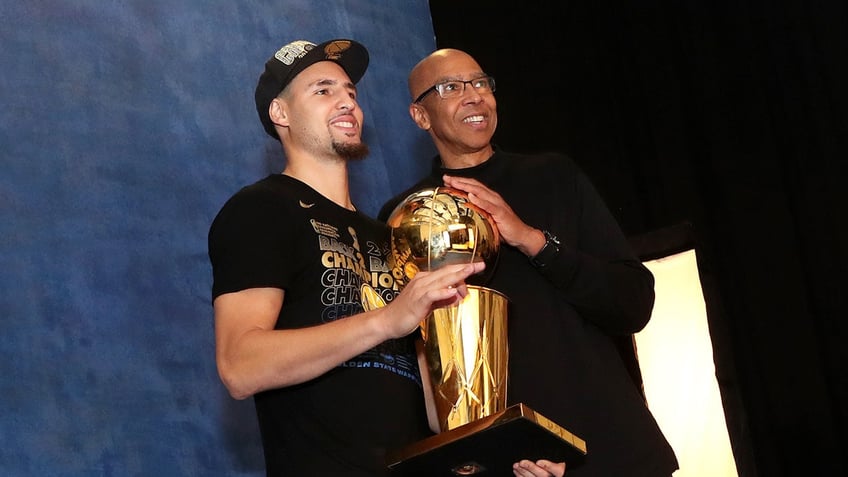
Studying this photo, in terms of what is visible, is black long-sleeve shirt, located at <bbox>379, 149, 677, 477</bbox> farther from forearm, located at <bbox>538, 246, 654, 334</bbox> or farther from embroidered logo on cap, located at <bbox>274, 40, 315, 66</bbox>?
embroidered logo on cap, located at <bbox>274, 40, 315, 66</bbox>

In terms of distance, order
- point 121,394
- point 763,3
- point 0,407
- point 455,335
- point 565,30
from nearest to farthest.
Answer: point 455,335 → point 0,407 → point 121,394 → point 763,3 → point 565,30

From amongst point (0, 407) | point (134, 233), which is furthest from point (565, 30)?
point (0, 407)

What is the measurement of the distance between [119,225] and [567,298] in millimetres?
1238

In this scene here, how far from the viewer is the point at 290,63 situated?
2.60 metres

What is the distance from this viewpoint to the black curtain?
3381 millimetres

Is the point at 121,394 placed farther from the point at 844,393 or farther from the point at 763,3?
the point at 763,3

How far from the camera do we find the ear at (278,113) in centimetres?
260

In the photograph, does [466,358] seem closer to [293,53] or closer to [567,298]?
[567,298]

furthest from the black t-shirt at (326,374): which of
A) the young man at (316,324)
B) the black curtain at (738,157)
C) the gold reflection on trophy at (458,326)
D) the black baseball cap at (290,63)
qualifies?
the black curtain at (738,157)

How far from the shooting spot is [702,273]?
3.50 metres

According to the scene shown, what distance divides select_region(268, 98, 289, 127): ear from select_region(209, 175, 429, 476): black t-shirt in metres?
0.30

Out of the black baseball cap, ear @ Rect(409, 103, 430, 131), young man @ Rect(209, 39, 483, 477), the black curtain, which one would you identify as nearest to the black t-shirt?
young man @ Rect(209, 39, 483, 477)

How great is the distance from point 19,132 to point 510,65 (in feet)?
6.39

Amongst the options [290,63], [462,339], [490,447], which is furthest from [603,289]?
[290,63]
